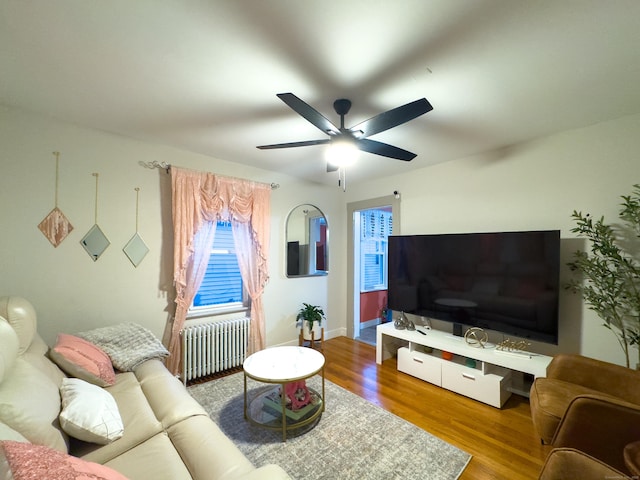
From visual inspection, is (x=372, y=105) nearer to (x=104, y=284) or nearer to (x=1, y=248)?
(x=104, y=284)

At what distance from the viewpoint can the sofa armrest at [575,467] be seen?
93 cm

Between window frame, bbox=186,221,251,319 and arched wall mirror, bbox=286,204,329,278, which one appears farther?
arched wall mirror, bbox=286,204,329,278

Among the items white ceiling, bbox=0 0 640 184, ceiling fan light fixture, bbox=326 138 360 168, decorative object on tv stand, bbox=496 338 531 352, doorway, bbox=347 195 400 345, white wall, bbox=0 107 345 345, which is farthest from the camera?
doorway, bbox=347 195 400 345

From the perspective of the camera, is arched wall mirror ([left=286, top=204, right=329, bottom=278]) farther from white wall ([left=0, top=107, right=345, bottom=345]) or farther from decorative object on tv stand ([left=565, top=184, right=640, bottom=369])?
decorative object on tv stand ([left=565, top=184, right=640, bottom=369])

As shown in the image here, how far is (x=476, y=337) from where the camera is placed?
9.28ft

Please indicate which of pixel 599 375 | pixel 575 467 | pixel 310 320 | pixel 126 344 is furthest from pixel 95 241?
pixel 599 375

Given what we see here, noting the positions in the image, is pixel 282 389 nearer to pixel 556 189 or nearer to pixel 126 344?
pixel 126 344

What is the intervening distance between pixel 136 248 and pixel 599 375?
3933 millimetres

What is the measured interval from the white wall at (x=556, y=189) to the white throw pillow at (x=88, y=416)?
3.36 meters

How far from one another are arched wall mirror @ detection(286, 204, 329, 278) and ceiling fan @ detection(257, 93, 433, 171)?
78.2 inches

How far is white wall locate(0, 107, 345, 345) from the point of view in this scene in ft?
6.89

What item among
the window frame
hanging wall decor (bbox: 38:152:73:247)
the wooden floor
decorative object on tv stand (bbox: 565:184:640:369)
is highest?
hanging wall decor (bbox: 38:152:73:247)

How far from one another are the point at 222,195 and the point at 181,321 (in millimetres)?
1427

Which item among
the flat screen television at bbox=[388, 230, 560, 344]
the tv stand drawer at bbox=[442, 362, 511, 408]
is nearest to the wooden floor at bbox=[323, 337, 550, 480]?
the tv stand drawer at bbox=[442, 362, 511, 408]
